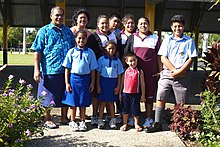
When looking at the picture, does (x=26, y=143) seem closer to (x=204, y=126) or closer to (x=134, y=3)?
(x=204, y=126)

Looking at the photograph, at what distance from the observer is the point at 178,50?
15.6 ft

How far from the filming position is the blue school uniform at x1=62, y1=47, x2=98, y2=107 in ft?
15.8

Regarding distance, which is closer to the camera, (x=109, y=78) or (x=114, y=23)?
(x=109, y=78)

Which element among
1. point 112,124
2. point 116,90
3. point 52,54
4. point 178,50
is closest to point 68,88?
point 52,54

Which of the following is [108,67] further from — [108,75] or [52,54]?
[52,54]

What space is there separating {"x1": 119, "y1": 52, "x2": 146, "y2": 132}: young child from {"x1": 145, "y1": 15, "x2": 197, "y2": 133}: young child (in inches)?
12.4

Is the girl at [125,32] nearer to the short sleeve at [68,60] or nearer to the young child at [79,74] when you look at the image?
the young child at [79,74]

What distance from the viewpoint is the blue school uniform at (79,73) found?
4816mm

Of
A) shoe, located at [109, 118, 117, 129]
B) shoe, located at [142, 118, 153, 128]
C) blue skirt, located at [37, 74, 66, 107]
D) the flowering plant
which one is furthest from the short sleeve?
shoe, located at [142, 118, 153, 128]

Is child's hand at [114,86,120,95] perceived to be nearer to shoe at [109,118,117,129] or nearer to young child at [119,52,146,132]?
young child at [119,52,146,132]

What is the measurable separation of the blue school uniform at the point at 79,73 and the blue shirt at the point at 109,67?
144 mm

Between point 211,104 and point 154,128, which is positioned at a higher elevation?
point 211,104

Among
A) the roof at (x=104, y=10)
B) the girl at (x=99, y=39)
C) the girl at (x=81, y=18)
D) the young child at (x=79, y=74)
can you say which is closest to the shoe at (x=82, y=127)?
the young child at (x=79, y=74)

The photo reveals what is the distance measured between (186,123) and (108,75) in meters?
1.45
